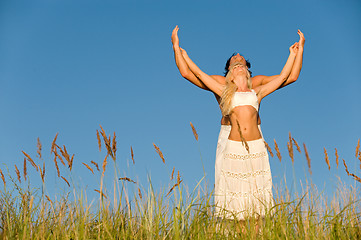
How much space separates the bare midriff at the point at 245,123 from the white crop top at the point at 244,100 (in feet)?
0.16

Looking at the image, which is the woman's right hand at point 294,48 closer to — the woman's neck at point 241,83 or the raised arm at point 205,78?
the woman's neck at point 241,83

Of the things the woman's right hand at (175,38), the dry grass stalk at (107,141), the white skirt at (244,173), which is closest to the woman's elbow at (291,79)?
the white skirt at (244,173)

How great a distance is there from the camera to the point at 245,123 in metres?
5.03

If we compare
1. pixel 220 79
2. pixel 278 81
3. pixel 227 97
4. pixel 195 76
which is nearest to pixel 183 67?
pixel 195 76

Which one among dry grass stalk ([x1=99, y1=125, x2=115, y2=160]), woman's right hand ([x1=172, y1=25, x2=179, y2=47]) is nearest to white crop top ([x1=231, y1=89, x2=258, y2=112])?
woman's right hand ([x1=172, y1=25, x2=179, y2=47])

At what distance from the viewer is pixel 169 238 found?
3559 millimetres

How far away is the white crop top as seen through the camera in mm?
5089

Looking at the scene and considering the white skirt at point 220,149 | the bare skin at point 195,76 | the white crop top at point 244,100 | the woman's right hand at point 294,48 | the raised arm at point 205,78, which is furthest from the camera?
the woman's right hand at point 294,48

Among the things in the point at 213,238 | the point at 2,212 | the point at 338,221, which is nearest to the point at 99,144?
the point at 213,238

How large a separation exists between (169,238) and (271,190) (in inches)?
76.6

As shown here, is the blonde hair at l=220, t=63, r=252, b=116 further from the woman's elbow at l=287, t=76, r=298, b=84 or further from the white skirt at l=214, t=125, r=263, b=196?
the woman's elbow at l=287, t=76, r=298, b=84

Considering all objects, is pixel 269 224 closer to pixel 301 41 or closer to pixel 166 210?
pixel 166 210

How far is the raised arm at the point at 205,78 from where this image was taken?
17.6ft

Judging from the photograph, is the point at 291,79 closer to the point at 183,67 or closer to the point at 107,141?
the point at 183,67
